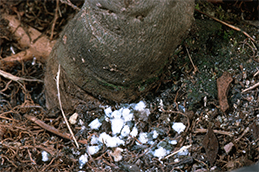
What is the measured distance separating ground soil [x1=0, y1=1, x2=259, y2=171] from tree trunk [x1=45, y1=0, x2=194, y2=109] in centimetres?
18

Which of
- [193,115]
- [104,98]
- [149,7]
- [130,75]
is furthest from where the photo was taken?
[104,98]

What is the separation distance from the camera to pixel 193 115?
142 centimetres

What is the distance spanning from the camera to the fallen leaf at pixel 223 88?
1382 millimetres

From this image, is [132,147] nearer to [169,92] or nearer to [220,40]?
[169,92]

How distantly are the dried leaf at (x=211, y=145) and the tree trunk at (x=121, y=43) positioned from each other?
18.2 inches

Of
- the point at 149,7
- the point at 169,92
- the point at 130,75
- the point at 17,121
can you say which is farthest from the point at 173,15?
the point at 17,121

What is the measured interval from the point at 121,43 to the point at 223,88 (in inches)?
27.8

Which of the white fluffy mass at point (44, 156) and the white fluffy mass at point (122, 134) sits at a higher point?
the white fluffy mass at point (122, 134)

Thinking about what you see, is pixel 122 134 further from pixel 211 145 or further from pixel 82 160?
pixel 211 145

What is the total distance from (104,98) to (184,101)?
1.71 ft

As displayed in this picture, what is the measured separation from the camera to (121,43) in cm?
114

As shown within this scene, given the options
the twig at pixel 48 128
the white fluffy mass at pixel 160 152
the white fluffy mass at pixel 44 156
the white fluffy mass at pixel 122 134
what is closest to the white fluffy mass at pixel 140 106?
the white fluffy mass at pixel 122 134

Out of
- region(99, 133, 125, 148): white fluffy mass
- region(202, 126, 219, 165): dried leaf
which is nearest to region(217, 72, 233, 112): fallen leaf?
region(202, 126, 219, 165): dried leaf

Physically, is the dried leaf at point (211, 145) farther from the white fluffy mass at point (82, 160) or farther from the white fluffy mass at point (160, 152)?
the white fluffy mass at point (82, 160)
